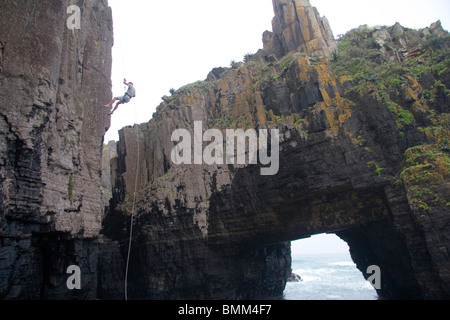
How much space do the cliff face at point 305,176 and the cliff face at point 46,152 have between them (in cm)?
872

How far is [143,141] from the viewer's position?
28.5 m

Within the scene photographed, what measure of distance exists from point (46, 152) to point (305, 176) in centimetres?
1457

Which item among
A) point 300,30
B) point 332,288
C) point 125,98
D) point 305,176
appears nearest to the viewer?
point 125,98

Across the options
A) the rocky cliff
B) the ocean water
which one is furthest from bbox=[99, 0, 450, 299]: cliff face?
the ocean water

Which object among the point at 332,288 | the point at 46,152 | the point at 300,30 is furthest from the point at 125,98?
the point at 332,288

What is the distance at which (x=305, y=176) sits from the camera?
21.0 m

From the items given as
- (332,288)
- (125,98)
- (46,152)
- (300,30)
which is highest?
(300,30)

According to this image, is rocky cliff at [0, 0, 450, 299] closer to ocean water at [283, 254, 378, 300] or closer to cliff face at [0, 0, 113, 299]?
cliff face at [0, 0, 113, 299]

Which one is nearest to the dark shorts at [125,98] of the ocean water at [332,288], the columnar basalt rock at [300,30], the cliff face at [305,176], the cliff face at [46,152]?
the cliff face at [46,152]

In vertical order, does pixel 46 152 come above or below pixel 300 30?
below

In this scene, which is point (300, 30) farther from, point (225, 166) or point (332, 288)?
point (332, 288)

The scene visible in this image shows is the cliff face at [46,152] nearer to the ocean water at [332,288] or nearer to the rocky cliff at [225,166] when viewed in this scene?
the rocky cliff at [225,166]

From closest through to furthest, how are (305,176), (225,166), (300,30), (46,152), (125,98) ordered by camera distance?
(46,152)
(125,98)
(305,176)
(225,166)
(300,30)

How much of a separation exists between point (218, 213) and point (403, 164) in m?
12.1
